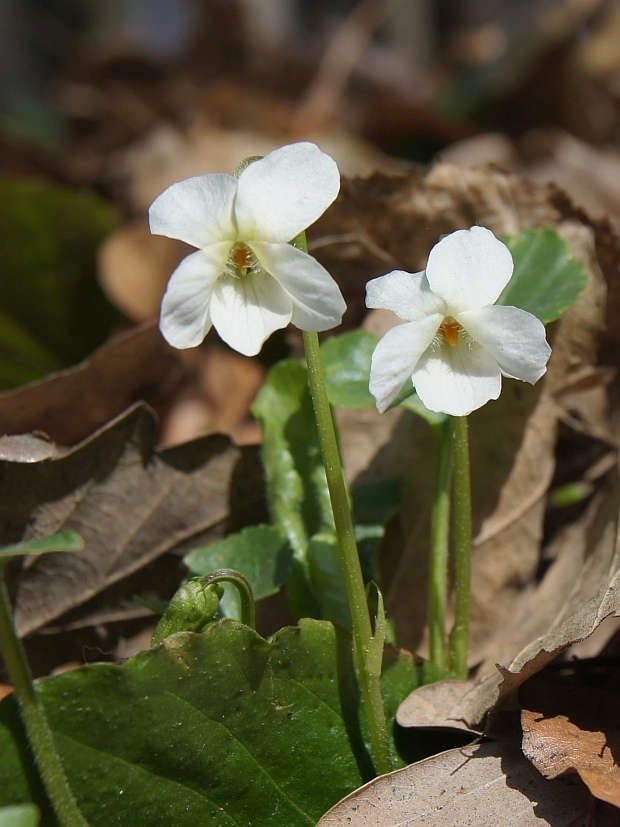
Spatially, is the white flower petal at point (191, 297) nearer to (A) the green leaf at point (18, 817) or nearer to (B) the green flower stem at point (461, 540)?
(B) the green flower stem at point (461, 540)

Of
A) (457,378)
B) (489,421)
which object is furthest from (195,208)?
(489,421)

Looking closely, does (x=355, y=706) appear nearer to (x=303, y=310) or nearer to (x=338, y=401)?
(x=338, y=401)

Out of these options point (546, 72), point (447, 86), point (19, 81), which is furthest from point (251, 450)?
point (19, 81)

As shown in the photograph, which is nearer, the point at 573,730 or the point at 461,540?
the point at 573,730

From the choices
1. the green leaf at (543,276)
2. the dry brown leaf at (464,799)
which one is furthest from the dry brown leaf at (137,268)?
the dry brown leaf at (464,799)

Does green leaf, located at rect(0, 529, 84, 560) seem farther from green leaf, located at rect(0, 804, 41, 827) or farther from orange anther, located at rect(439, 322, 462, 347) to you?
orange anther, located at rect(439, 322, 462, 347)

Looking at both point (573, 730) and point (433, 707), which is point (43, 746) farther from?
point (573, 730)
